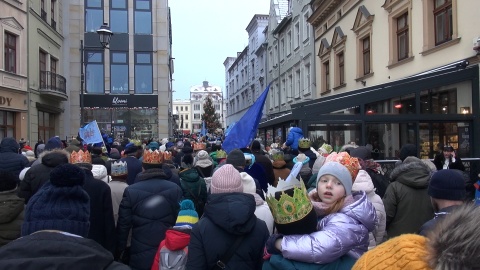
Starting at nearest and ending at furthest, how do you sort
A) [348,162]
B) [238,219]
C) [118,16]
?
[238,219]
[348,162]
[118,16]

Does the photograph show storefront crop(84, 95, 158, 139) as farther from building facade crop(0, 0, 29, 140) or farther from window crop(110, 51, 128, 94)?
building facade crop(0, 0, 29, 140)

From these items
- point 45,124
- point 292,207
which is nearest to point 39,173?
point 292,207

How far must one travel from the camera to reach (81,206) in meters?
2.26

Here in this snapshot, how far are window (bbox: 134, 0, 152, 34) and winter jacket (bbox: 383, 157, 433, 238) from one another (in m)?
28.1

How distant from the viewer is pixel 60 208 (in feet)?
7.09

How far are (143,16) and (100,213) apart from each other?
91.2 ft

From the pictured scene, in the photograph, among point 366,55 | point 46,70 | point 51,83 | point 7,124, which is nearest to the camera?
point 366,55

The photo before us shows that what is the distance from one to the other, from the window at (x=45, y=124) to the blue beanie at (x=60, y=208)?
23.4m

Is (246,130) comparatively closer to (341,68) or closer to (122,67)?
(341,68)

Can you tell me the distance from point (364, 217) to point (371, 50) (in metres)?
15.6

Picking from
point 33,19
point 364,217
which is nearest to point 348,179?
point 364,217

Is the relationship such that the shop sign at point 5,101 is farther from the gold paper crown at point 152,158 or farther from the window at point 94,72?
the gold paper crown at point 152,158

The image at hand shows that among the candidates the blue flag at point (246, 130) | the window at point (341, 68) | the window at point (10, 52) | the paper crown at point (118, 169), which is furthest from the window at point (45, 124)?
the paper crown at point (118, 169)

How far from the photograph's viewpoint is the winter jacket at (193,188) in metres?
5.63
